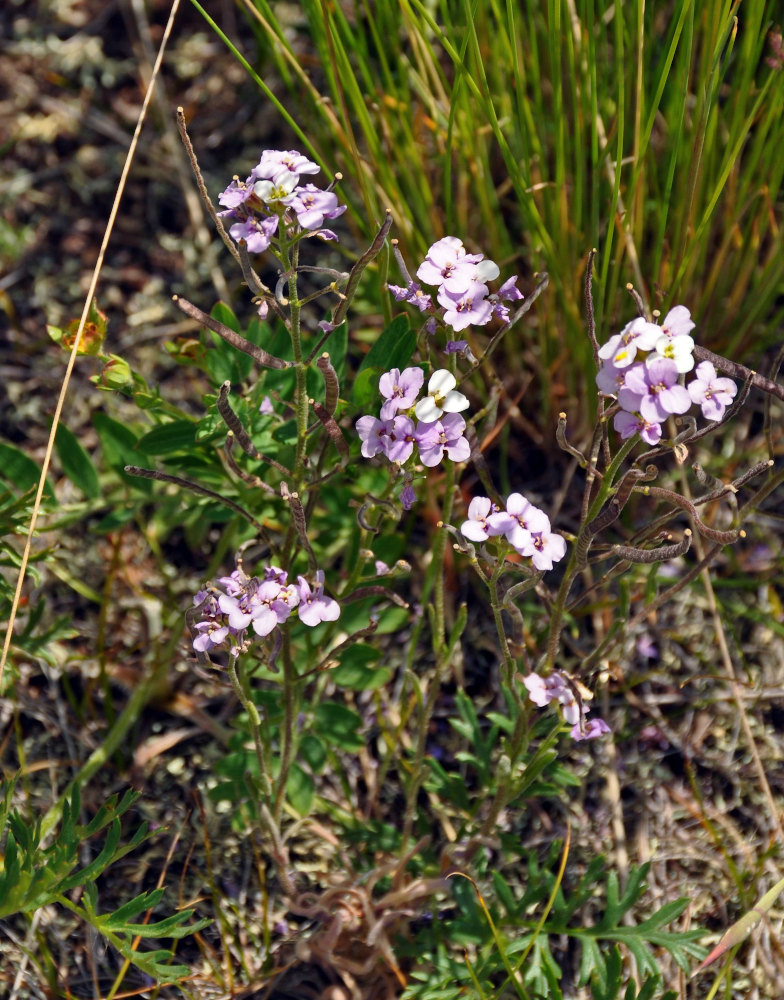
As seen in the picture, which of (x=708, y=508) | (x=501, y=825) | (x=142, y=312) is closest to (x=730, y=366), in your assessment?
(x=708, y=508)

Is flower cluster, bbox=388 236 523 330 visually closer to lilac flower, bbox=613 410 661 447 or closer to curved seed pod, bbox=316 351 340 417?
curved seed pod, bbox=316 351 340 417

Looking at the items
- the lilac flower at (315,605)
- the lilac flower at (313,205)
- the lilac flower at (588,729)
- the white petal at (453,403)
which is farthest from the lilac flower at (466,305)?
the lilac flower at (588,729)

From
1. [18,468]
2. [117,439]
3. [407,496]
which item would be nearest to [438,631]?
[407,496]

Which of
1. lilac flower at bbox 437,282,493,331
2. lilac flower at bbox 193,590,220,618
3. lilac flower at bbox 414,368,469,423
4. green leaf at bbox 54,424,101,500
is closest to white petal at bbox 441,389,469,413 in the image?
lilac flower at bbox 414,368,469,423

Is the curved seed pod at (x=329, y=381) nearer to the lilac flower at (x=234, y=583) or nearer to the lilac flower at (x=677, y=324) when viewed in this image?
the lilac flower at (x=234, y=583)

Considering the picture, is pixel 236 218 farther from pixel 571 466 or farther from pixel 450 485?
pixel 571 466

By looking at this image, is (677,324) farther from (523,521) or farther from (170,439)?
(170,439)

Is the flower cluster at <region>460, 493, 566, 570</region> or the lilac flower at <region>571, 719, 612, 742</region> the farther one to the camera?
the lilac flower at <region>571, 719, 612, 742</region>
